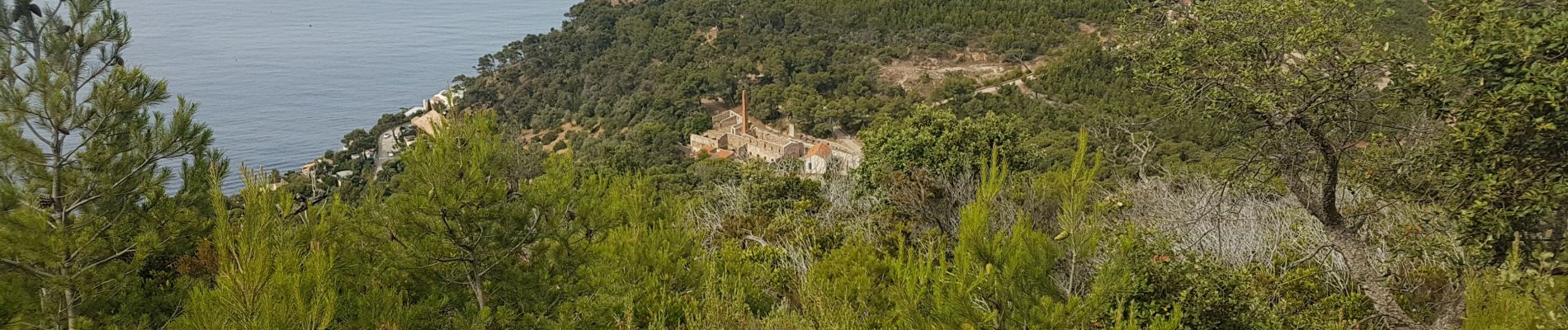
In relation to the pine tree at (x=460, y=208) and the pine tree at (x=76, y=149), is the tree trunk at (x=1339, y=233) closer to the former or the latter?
the pine tree at (x=460, y=208)

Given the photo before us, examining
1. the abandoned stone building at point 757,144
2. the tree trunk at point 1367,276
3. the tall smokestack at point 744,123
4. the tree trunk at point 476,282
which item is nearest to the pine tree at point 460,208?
the tree trunk at point 476,282

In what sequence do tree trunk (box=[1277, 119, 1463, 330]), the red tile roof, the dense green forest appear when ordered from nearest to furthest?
the dense green forest < tree trunk (box=[1277, 119, 1463, 330]) < the red tile roof

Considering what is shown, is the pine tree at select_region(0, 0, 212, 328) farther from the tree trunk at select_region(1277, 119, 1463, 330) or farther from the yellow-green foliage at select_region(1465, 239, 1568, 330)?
the tree trunk at select_region(1277, 119, 1463, 330)

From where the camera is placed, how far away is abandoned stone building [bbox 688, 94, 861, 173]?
25.1 m

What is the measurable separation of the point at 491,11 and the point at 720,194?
262 ft

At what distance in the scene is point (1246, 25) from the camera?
502 centimetres

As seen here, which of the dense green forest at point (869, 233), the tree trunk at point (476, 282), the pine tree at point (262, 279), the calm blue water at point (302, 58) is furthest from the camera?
the calm blue water at point (302, 58)

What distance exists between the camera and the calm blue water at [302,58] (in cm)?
3447

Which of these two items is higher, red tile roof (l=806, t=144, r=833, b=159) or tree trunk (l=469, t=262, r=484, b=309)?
tree trunk (l=469, t=262, r=484, b=309)

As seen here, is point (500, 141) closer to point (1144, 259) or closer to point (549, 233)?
point (549, 233)

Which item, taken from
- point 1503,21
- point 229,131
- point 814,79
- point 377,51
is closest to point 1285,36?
point 1503,21

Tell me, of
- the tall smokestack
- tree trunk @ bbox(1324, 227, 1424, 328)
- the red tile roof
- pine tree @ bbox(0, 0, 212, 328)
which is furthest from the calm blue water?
tree trunk @ bbox(1324, 227, 1424, 328)

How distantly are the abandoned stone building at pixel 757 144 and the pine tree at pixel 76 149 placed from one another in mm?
19041

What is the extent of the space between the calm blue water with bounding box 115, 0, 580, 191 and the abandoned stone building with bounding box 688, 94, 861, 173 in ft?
44.5
